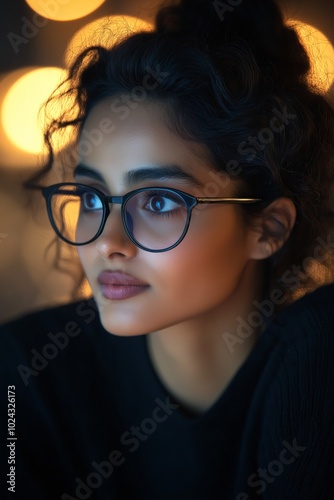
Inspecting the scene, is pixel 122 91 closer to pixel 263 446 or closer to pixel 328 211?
pixel 328 211

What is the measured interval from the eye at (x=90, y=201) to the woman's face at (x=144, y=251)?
3 cm

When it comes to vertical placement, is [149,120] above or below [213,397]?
above

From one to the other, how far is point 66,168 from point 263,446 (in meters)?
0.46

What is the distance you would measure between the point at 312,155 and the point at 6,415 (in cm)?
51

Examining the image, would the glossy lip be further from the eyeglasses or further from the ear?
the ear

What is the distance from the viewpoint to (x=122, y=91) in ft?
2.08

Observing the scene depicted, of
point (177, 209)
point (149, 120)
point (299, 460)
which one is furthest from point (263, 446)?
point (149, 120)

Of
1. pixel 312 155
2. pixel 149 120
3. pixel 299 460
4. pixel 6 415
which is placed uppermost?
pixel 149 120

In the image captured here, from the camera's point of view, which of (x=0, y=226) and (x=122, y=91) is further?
(x=0, y=226)

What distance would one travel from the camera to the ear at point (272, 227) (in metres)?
0.66

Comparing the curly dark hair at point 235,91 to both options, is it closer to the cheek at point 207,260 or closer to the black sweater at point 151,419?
the cheek at point 207,260

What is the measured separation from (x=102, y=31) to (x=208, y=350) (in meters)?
0.45

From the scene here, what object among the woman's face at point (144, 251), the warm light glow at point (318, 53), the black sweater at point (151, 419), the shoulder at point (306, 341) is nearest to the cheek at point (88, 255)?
the woman's face at point (144, 251)

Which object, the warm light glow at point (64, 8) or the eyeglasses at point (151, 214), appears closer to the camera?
the eyeglasses at point (151, 214)
